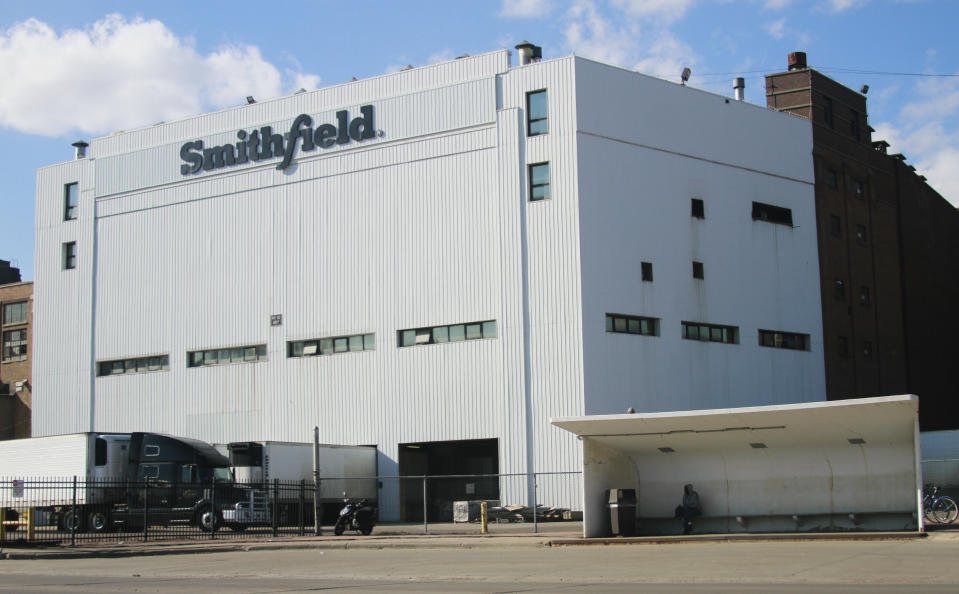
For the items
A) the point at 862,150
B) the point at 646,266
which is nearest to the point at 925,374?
the point at 862,150

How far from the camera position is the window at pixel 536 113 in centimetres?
4647

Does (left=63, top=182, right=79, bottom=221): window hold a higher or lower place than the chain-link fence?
higher

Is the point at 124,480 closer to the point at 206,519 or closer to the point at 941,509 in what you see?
the point at 206,519

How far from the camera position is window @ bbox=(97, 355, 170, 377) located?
55.2 metres

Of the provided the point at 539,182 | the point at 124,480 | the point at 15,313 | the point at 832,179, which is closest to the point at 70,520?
the point at 124,480

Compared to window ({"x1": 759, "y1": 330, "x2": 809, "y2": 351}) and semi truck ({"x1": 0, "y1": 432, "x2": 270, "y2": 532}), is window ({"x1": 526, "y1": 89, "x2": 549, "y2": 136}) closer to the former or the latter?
window ({"x1": 759, "y1": 330, "x2": 809, "y2": 351})

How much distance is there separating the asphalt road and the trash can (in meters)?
1.94

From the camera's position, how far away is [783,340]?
5172 centimetres

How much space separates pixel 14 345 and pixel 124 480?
3572 cm

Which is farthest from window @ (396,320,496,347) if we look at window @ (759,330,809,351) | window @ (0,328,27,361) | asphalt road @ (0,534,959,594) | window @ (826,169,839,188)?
window @ (0,328,27,361)

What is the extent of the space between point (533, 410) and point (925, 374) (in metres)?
30.1

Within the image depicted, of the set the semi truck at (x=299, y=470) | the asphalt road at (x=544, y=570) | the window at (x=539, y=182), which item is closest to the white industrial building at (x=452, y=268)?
the window at (x=539, y=182)

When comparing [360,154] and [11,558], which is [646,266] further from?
[11,558]

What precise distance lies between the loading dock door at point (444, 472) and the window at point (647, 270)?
375 inches
